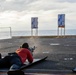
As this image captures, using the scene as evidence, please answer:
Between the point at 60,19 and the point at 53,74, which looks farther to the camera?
the point at 60,19

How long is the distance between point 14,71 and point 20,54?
2.52 metres

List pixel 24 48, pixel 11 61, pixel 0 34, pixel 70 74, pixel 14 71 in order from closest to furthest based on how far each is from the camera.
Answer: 1. pixel 14 71
2. pixel 70 74
3. pixel 11 61
4. pixel 24 48
5. pixel 0 34

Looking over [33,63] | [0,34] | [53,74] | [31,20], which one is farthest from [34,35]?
[53,74]

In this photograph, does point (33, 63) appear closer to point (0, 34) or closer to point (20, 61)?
point (20, 61)

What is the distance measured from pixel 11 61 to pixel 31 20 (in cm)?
3830

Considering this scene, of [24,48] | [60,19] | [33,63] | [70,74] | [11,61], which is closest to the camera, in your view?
[70,74]

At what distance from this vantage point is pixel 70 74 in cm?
1100

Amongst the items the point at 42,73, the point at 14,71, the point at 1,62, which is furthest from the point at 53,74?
the point at 1,62

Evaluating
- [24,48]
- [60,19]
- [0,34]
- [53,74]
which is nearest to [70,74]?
[53,74]

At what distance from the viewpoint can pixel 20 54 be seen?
12727 mm

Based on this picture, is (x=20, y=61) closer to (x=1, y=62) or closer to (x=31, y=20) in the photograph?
(x=1, y=62)

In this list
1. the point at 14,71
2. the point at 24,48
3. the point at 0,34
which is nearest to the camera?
the point at 14,71

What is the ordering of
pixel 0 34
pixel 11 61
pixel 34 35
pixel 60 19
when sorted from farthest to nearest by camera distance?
pixel 34 35 < pixel 60 19 < pixel 0 34 < pixel 11 61

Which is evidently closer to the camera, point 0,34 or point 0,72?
point 0,72
